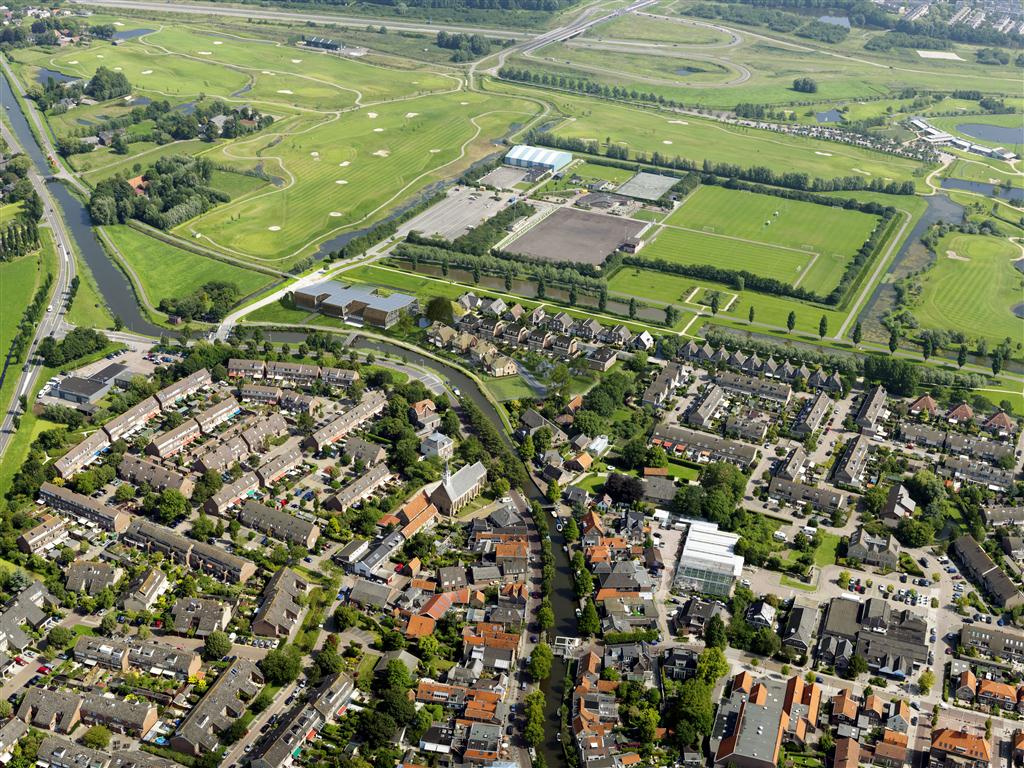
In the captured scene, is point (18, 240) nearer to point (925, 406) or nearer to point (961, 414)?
point (925, 406)

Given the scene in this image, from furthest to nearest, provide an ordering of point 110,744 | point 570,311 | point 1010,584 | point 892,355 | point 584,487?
point 570,311 < point 892,355 < point 584,487 < point 1010,584 < point 110,744

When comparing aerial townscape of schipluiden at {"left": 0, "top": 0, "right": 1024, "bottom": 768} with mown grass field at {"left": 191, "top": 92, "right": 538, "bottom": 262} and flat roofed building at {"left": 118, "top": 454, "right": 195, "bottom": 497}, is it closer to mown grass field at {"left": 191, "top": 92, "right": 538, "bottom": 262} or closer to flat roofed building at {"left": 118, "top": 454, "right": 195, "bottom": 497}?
flat roofed building at {"left": 118, "top": 454, "right": 195, "bottom": 497}

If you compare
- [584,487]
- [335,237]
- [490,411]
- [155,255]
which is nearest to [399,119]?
[335,237]

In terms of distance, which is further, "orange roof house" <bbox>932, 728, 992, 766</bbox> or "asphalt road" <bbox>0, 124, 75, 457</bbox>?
"asphalt road" <bbox>0, 124, 75, 457</bbox>

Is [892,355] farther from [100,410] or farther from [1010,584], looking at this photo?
[100,410]

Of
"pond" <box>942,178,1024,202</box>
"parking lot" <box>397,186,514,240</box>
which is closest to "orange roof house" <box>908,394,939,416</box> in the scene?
"parking lot" <box>397,186,514,240</box>

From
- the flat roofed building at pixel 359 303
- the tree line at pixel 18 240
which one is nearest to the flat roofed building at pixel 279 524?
the flat roofed building at pixel 359 303

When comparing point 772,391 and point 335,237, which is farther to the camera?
point 335,237
